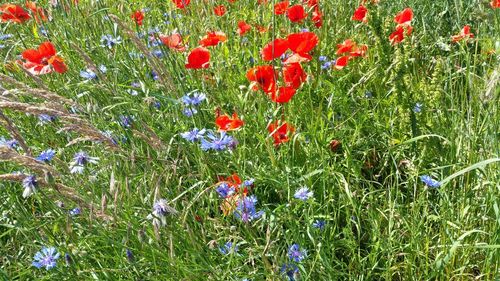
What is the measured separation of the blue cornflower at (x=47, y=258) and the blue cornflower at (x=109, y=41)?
3.86 feet

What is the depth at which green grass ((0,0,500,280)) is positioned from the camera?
1499 millimetres

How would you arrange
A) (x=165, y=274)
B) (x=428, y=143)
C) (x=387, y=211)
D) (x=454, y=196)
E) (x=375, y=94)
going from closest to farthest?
(x=165, y=274) → (x=454, y=196) → (x=387, y=211) → (x=428, y=143) → (x=375, y=94)

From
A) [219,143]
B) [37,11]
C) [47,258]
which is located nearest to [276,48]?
[219,143]

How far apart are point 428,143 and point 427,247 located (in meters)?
0.46

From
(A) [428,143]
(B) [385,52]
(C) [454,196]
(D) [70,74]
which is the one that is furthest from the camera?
(D) [70,74]

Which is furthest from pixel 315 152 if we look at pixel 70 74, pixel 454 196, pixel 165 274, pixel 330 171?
pixel 70 74

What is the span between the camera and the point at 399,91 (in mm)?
1921

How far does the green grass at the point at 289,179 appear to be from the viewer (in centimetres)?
150

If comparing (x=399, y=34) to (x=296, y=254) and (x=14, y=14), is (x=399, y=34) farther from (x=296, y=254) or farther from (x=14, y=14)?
(x=14, y=14)

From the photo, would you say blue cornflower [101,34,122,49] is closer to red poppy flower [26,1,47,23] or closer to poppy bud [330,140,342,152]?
red poppy flower [26,1,47,23]

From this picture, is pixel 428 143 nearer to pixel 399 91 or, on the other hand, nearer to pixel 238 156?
pixel 399 91

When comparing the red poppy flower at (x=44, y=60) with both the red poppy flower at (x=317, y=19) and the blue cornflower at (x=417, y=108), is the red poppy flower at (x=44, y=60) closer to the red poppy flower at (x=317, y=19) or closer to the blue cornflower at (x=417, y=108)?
the red poppy flower at (x=317, y=19)

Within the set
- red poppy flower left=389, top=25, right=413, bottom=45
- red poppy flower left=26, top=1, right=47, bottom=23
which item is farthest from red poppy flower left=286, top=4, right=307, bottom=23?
red poppy flower left=26, top=1, right=47, bottom=23

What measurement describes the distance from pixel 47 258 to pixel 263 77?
788 millimetres
